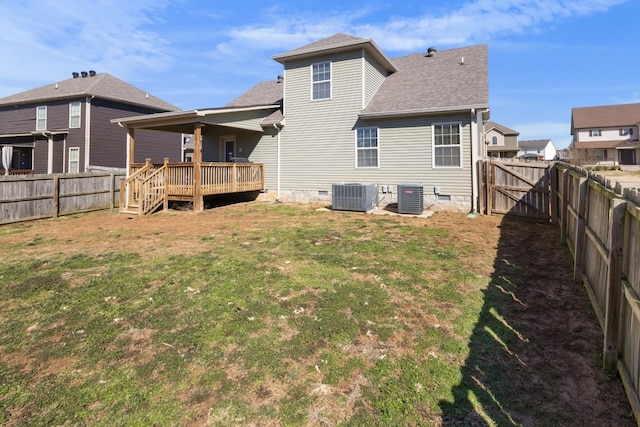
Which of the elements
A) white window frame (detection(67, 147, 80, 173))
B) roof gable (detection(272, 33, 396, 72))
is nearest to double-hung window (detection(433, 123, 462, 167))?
roof gable (detection(272, 33, 396, 72))

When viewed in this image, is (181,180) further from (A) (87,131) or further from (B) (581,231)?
(A) (87,131)

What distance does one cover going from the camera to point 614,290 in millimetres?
3025

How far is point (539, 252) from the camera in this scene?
6.65m

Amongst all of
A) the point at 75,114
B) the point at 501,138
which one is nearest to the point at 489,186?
the point at 75,114

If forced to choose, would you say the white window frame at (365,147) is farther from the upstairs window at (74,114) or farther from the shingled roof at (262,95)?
the upstairs window at (74,114)

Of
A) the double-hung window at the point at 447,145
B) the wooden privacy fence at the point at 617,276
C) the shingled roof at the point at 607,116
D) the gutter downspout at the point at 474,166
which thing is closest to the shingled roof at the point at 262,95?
the double-hung window at the point at 447,145

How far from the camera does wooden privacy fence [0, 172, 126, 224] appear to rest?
10.4 meters

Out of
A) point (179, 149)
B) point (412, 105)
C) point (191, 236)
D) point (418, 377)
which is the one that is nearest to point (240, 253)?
point (191, 236)

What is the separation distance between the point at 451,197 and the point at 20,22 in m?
16.8

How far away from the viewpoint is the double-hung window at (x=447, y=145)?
11.4 metres

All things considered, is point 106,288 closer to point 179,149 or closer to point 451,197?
point 451,197

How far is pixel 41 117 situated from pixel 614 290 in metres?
30.6

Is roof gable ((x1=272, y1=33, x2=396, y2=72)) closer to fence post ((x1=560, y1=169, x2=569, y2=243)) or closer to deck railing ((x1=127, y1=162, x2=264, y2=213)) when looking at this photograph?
deck railing ((x1=127, y1=162, x2=264, y2=213))

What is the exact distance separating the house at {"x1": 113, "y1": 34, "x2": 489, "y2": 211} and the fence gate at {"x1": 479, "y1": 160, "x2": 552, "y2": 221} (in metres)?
0.55
